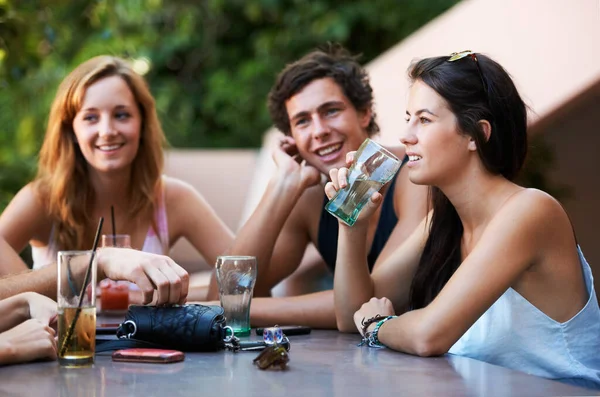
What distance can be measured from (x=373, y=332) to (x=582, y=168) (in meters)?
2.01

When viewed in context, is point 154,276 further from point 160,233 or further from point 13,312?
point 160,233

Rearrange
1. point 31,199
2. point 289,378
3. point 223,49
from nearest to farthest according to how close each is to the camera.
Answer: point 289,378 → point 31,199 → point 223,49

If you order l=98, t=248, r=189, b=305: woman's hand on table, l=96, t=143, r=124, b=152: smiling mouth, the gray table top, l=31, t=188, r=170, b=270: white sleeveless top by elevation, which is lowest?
the gray table top

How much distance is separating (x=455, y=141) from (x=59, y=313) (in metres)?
1.10

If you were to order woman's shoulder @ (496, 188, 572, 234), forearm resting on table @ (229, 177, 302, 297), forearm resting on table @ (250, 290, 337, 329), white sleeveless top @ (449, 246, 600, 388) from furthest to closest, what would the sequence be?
forearm resting on table @ (229, 177, 302, 297) → forearm resting on table @ (250, 290, 337, 329) → white sleeveless top @ (449, 246, 600, 388) → woman's shoulder @ (496, 188, 572, 234)

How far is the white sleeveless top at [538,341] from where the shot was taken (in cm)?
228

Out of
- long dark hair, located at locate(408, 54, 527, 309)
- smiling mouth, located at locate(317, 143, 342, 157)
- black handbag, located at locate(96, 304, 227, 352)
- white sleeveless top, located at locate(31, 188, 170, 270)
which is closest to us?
black handbag, located at locate(96, 304, 227, 352)

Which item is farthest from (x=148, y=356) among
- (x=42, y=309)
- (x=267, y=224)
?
(x=267, y=224)

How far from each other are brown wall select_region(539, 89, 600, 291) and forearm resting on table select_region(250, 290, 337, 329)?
1.47 m

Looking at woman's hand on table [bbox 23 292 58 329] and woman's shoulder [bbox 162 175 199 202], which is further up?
woman's shoulder [bbox 162 175 199 202]

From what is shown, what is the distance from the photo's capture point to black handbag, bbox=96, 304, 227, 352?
81.1 inches

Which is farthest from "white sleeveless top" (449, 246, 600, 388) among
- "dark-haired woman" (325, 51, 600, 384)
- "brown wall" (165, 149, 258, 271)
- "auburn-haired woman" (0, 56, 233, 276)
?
"brown wall" (165, 149, 258, 271)

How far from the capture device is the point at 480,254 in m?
2.12

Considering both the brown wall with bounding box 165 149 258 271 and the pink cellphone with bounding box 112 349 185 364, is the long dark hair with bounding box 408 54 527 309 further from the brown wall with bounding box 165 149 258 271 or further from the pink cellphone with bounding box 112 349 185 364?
the brown wall with bounding box 165 149 258 271
